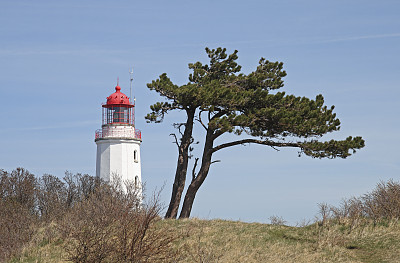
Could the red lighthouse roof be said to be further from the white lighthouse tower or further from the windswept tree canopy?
the windswept tree canopy

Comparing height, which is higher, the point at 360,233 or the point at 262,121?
the point at 262,121

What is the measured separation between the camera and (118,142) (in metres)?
38.8

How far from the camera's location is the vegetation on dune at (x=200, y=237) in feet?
56.2

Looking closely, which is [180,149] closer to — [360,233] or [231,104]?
[231,104]

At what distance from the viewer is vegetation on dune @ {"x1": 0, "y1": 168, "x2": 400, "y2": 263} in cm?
1714

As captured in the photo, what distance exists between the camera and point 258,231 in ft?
72.2

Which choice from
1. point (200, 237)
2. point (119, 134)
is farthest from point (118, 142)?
point (200, 237)

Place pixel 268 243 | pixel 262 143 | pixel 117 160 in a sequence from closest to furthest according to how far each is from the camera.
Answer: pixel 268 243 < pixel 262 143 < pixel 117 160

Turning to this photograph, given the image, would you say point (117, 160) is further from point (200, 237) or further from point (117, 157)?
point (200, 237)

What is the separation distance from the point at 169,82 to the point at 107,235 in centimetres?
1118

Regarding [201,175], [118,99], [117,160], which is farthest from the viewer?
[117,160]

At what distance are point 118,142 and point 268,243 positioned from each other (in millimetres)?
20016

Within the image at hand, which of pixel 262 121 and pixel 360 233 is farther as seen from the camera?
pixel 262 121

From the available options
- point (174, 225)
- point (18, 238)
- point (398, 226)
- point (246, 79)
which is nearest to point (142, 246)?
point (174, 225)
